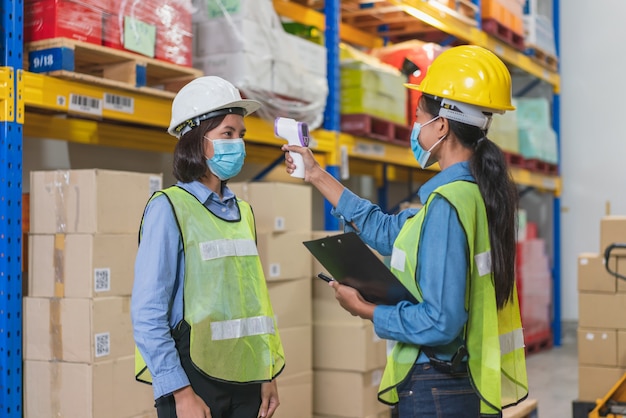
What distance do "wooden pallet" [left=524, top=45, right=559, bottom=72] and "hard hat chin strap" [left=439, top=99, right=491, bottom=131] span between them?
6952mm

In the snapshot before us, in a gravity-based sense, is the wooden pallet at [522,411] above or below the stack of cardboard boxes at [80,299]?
below

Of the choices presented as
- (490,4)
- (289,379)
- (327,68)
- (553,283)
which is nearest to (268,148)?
(327,68)

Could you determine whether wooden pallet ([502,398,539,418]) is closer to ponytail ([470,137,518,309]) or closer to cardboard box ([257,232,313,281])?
cardboard box ([257,232,313,281])

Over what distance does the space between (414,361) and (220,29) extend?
2.80 meters

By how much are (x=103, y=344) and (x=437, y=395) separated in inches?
68.3

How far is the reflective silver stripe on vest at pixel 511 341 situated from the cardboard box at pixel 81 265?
1816 mm

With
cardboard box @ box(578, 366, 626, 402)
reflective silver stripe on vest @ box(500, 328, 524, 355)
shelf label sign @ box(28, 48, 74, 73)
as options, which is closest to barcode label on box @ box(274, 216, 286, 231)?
shelf label sign @ box(28, 48, 74, 73)

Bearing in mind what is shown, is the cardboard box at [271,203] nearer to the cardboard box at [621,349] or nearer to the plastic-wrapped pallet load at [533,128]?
the cardboard box at [621,349]

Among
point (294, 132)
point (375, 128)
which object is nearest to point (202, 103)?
point (294, 132)

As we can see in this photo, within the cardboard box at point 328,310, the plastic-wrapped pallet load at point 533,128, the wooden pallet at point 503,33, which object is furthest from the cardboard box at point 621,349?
the wooden pallet at point 503,33

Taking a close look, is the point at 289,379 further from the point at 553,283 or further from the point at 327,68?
the point at 553,283

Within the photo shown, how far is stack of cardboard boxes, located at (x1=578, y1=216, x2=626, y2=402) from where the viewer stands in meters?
5.67

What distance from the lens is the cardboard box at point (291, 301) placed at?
14.3 ft

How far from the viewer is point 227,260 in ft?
8.13
